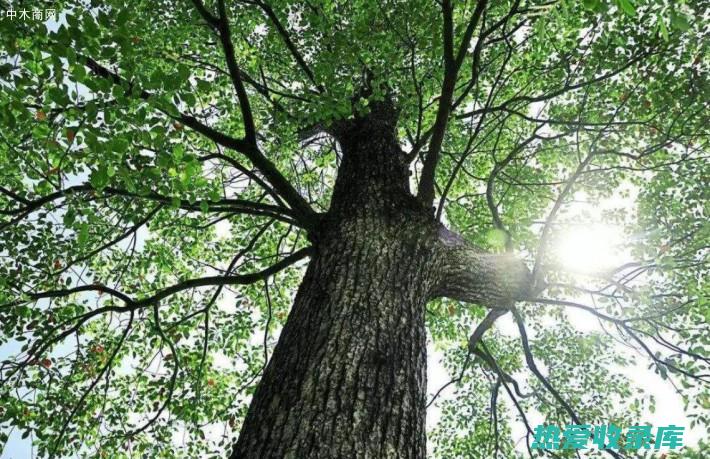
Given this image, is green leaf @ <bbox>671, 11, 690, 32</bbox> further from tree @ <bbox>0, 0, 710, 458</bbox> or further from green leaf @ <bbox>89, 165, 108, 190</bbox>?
green leaf @ <bbox>89, 165, 108, 190</bbox>

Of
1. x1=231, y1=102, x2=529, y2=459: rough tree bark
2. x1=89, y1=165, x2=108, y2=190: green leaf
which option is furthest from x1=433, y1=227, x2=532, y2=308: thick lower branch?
x1=89, y1=165, x2=108, y2=190: green leaf

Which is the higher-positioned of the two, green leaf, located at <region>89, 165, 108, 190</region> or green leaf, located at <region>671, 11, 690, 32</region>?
green leaf, located at <region>671, 11, 690, 32</region>

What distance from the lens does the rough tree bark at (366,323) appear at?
6.66 ft

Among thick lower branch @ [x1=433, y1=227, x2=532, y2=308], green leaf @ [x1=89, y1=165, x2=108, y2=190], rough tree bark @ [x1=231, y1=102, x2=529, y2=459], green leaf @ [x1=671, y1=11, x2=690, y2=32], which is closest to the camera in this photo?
green leaf @ [x1=671, y1=11, x2=690, y2=32]

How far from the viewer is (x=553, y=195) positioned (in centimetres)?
673

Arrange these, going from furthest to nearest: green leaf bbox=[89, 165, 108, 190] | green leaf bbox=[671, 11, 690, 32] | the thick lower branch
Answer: the thick lower branch
green leaf bbox=[89, 165, 108, 190]
green leaf bbox=[671, 11, 690, 32]

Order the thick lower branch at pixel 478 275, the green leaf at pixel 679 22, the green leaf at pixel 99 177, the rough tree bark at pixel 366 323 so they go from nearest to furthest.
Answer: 1. the green leaf at pixel 679 22
2. the rough tree bark at pixel 366 323
3. the green leaf at pixel 99 177
4. the thick lower branch at pixel 478 275

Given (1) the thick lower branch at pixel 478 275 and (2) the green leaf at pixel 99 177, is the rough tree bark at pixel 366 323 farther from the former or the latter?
(2) the green leaf at pixel 99 177

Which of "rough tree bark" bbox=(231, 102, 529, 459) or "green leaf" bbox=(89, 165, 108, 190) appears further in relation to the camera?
"green leaf" bbox=(89, 165, 108, 190)

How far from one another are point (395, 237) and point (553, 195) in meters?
4.32

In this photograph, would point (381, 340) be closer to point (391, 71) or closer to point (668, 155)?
point (391, 71)

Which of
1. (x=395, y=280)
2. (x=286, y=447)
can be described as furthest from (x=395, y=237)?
(x=286, y=447)

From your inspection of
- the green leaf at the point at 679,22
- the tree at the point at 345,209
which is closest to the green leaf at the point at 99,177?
the tree at the point at 345,209

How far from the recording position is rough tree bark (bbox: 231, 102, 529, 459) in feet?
6.66
